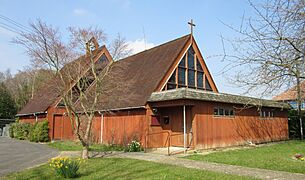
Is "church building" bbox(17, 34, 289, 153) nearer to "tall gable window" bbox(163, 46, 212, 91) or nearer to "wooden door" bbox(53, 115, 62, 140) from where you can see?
"tall gable window" bbox(163, 46, 212, 91)

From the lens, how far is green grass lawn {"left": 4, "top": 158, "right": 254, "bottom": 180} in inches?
337

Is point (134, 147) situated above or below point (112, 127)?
below

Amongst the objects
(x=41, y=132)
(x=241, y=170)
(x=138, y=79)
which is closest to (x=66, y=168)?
(x=241, y=170)

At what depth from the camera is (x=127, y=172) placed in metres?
9.34

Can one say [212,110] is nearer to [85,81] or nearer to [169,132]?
[169,132]

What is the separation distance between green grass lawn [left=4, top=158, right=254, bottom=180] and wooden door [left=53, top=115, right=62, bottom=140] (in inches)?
497

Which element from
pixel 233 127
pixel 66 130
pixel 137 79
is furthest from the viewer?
pixel 66 130

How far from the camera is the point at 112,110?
18.4 meters

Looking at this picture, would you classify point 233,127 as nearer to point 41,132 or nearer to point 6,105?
point 41,132

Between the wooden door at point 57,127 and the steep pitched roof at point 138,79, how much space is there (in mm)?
6185

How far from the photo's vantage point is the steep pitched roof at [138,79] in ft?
53.5

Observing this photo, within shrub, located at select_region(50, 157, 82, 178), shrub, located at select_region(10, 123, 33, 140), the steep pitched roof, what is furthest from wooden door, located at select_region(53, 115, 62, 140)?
shrub, located at select_region(50, 157, 82, 178)

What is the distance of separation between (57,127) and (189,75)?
41.3 ft

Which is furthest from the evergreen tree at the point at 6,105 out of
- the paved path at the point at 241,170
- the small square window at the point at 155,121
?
the paved path at the point at 241,170
